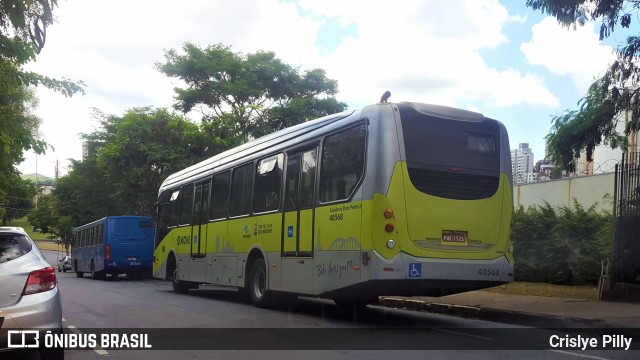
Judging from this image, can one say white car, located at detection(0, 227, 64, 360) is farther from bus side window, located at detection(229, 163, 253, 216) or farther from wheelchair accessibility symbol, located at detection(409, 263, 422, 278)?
bus side window, located at detection(229, 163, 253, 216)

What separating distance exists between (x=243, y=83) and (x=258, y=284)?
67.6ft

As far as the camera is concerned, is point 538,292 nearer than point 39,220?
Yes

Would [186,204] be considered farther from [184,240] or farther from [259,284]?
[259,284]

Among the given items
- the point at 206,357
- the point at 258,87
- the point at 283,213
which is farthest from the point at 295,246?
the point at 258,87

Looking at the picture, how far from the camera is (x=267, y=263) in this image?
11836 millimetres

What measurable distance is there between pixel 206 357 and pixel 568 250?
1120cm

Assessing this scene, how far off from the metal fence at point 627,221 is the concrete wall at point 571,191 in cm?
437

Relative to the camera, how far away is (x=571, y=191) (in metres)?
20.2

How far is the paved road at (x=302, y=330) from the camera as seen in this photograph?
7.39 m

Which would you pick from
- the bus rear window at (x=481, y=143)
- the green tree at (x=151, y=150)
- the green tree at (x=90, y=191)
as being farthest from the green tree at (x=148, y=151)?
the bus rear window at (x=481, y=143)

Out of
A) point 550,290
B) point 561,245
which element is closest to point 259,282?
point 550,290

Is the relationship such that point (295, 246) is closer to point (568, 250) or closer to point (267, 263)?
point (267, 263)

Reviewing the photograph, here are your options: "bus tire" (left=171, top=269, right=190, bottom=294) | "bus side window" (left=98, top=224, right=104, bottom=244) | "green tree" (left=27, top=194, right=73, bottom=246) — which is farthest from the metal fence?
"green tree" (left=27, top=194, right=73, bottom=246)

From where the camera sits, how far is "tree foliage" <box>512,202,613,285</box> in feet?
49.1
